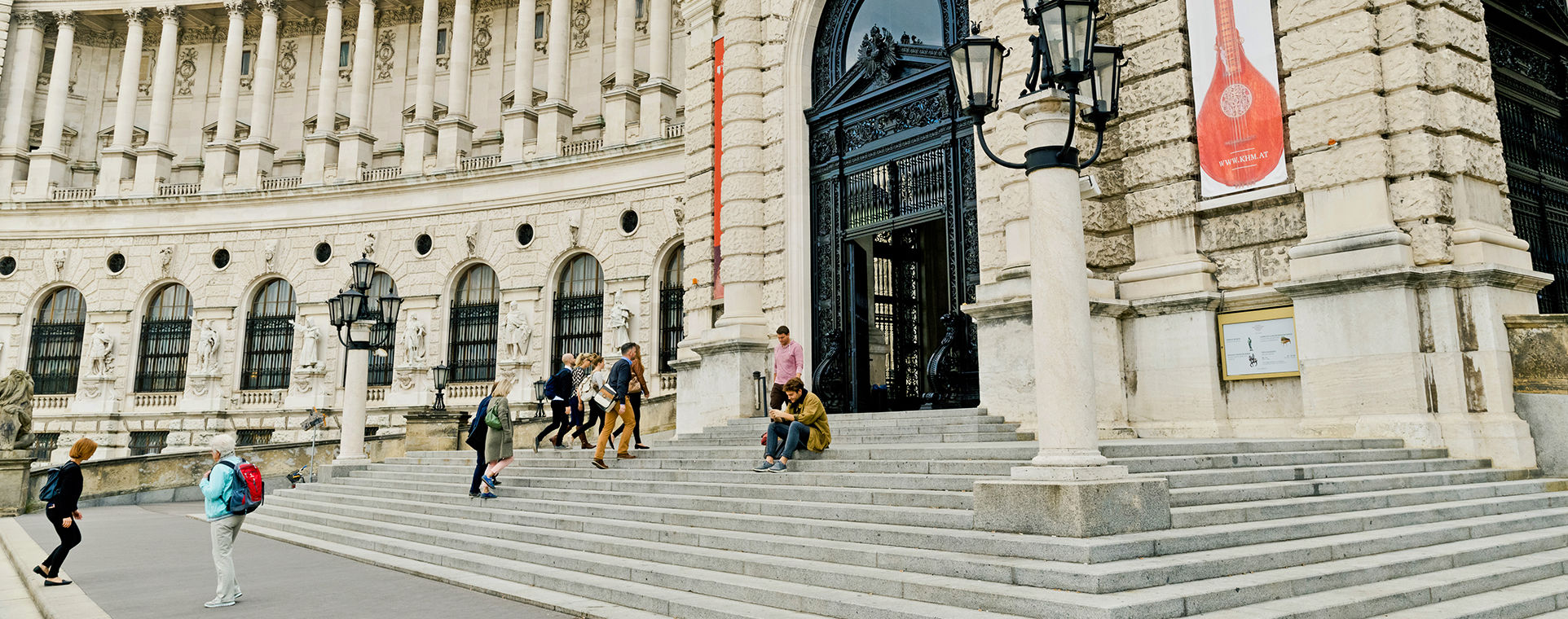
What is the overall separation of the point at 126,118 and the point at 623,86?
74.3 ft

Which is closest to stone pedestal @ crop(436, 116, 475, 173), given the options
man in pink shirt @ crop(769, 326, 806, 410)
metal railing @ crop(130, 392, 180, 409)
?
metal railing @ crop(130, 392, 180, 409)

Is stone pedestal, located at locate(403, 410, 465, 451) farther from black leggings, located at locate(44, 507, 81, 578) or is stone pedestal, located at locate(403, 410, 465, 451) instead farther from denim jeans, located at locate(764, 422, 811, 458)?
denim jeans, located at locate(764, 422, 811, 458)

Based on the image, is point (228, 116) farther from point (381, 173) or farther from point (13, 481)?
point (13, 481)

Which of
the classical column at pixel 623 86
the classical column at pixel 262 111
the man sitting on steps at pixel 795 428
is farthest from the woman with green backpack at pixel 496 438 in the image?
the classical column at pixel 262 111

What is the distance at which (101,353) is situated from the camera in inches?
1508

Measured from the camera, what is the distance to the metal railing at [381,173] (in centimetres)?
3797

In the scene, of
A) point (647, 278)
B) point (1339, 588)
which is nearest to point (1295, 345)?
point (1339, 588)

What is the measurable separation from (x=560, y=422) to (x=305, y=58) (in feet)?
117

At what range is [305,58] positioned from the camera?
44.2m

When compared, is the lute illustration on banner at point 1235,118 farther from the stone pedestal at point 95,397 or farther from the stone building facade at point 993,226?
the stone pedestal at point 95,397

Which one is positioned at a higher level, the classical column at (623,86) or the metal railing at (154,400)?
the classical column at (623,86)

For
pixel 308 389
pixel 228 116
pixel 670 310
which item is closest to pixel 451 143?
pixel 308 389

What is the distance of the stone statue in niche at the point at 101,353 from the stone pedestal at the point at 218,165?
6.69 metres

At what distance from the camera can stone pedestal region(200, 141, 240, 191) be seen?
39938 mm
